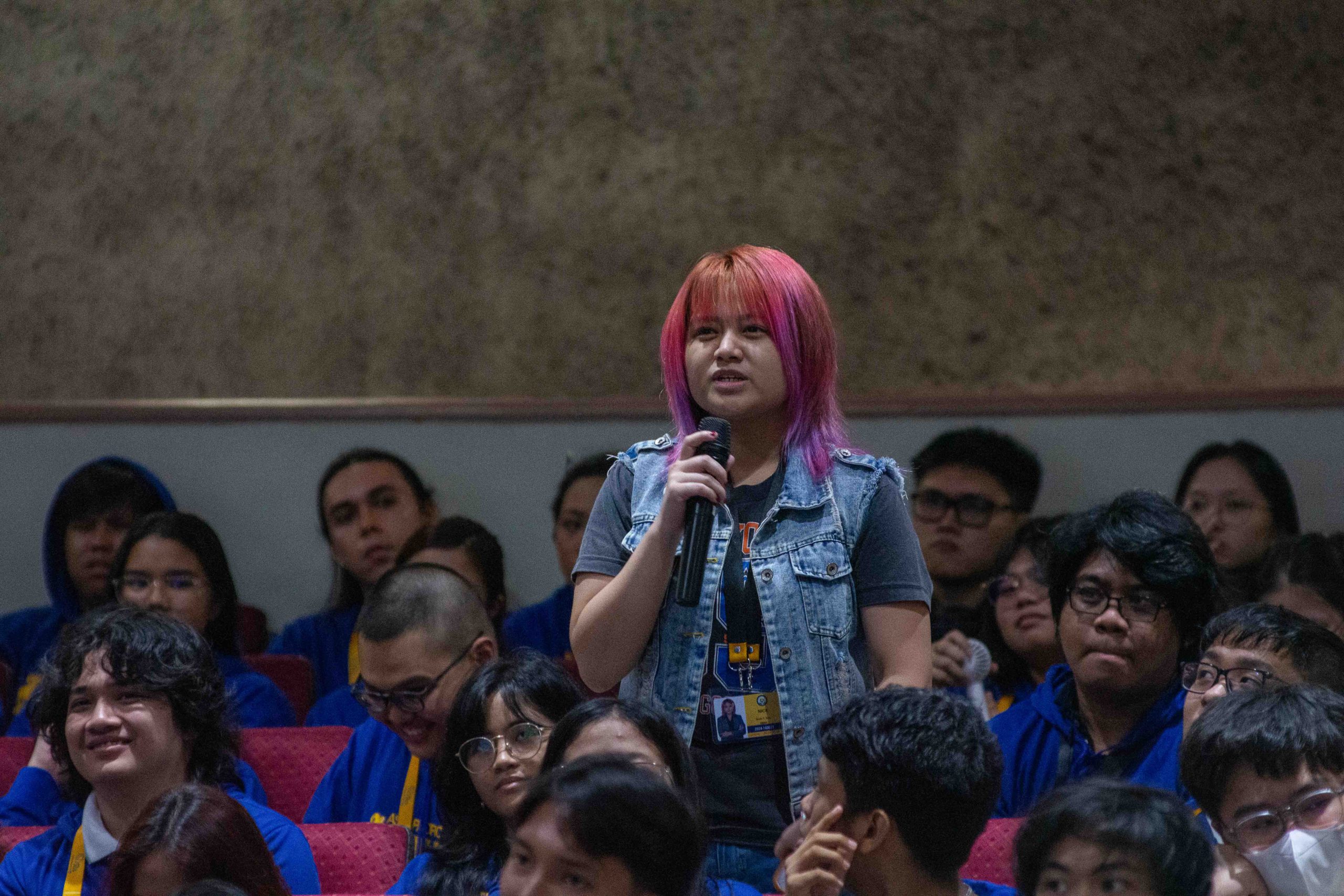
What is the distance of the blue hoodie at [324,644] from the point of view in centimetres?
315

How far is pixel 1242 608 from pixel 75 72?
318 cm

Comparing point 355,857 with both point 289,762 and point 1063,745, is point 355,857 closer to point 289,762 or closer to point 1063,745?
Answer: point 289,762

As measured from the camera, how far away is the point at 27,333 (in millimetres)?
3740

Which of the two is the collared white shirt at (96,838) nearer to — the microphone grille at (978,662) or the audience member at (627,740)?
the audience member at (627,740)

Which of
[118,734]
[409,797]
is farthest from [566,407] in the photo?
[118,734]

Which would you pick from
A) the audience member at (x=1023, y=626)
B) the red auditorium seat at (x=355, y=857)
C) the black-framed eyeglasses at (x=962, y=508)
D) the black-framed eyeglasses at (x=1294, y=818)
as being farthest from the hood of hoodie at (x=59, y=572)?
the black-framed eyeglasses at (x=1294, y=818)

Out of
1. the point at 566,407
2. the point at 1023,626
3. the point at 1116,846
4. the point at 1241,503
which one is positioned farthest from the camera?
the point at 566,407

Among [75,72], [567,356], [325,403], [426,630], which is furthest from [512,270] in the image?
[426,630]

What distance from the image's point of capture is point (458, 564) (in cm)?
296

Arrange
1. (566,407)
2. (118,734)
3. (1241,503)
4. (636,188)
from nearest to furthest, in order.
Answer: (118,734) < (1241,503) < (566,407) < (636,188)

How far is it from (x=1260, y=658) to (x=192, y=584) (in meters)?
1.88

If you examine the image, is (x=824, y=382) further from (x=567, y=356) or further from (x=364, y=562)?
(x=567, y=356)

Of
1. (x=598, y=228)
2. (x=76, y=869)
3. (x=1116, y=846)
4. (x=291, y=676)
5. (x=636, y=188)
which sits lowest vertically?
(x=76, y=869)

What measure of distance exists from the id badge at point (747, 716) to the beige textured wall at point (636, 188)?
2126 millimetres
